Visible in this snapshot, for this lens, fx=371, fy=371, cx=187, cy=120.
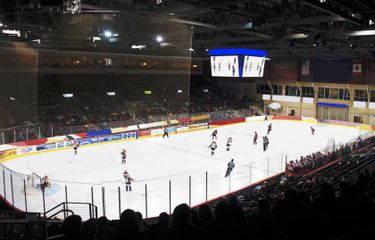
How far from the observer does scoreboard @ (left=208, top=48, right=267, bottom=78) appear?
17484 millimetres

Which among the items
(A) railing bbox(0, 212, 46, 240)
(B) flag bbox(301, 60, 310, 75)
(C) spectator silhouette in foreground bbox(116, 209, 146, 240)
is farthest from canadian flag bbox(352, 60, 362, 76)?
(C) spectator silhouette in foreground bbox(116, 209, 146, 240)

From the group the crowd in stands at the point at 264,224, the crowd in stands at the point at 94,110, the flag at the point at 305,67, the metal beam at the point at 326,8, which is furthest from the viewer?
the flag at the point at 305,67

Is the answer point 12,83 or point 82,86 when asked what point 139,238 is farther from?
point 82,86

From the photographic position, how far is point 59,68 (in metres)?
22.3

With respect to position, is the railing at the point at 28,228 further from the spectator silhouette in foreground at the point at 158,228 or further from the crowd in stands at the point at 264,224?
the spectator silhouette in foreground at the point at 158,228

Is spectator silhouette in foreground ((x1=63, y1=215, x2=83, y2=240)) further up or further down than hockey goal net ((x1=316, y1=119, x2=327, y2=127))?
further up

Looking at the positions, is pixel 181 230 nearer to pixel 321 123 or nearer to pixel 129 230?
pixel 129 230

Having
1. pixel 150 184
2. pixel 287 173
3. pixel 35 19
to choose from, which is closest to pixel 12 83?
pixel 35 19

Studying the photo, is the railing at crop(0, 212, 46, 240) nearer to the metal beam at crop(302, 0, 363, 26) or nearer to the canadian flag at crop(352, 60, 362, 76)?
the metal beam at crop(302, 0, 363, 26)

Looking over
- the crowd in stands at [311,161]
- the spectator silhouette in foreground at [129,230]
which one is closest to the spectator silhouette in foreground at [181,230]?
the spectator silhouette in foreground at [129,230]

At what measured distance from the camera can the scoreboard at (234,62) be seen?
17.5m

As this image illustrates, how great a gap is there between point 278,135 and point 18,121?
59.1ft

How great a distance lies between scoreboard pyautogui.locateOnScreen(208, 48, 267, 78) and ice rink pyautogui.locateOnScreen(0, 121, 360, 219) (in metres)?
4.35

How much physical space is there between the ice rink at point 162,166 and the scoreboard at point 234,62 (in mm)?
4354
